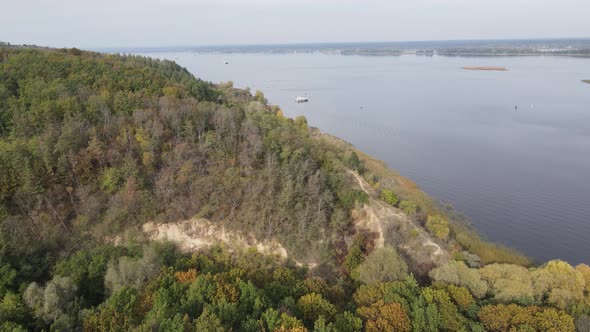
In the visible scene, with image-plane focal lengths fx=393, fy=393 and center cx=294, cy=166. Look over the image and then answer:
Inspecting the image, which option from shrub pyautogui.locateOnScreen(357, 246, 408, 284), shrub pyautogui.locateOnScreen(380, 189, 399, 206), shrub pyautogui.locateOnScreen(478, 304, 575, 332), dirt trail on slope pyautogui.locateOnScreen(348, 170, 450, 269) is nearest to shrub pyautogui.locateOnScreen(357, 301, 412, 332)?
shrub pyautogui.locateOnScreen(357, 246, 408, 284)

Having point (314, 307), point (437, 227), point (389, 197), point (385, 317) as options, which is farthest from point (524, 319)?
point (389, 197)

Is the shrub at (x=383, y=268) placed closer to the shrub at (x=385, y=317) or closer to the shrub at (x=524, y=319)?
the shrub at (x=385, y=317)

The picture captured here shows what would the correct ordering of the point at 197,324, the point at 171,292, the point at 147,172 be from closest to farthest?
the point at 197,324
the point at 171,292
the point at 147,172

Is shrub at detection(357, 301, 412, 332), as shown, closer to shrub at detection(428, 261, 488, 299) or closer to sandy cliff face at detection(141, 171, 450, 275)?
shrub at detection(428, 261, 488, 299)

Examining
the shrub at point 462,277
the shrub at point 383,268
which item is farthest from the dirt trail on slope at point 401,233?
the shrub at point 383,268

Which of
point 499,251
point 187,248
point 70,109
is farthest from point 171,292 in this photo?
point 499,251

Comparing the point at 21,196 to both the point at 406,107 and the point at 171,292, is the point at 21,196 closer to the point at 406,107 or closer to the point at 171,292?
the point at 171,292
